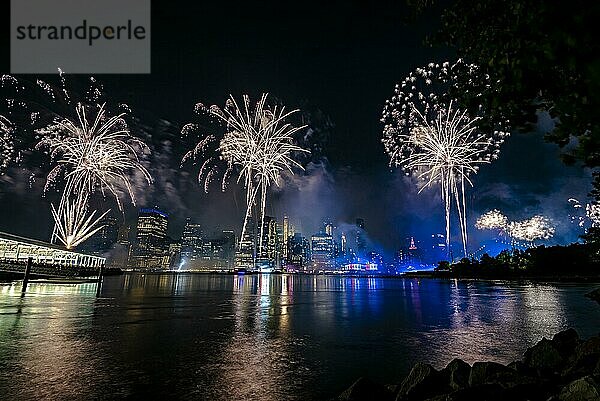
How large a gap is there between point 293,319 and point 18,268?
61908 mm

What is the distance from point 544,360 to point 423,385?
4.80 meters

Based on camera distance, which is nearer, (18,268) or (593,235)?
(593,235)

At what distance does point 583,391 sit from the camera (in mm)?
6922

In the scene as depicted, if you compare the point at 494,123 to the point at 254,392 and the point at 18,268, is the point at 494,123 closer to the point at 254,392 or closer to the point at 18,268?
the point at 254,392

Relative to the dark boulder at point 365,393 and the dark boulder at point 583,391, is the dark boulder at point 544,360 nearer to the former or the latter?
the dark boulder at point 583,391

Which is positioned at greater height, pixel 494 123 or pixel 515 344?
pixel 494 123

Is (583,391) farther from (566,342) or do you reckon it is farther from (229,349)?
(229,349)

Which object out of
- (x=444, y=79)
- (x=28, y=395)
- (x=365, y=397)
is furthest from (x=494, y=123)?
(x=28, y=395)

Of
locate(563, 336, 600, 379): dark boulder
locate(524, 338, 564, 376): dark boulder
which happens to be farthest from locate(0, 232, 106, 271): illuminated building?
locate(563, 336, 600, 379): dark boulder

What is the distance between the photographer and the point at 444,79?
10211 millimetres

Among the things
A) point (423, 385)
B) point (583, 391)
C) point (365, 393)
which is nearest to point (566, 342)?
point (423, 385)

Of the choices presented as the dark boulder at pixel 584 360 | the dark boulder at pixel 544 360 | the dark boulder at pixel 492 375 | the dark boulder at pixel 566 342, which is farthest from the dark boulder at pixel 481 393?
the dark boulder at pixel 566 342

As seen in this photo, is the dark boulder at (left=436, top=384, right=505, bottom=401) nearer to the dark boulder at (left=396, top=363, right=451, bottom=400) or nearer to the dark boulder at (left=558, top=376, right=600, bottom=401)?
the dark boulder at (left=558, top=376, right=600, bottom=401)

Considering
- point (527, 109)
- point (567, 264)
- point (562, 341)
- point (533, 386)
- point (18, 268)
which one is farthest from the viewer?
point (567, 264)
